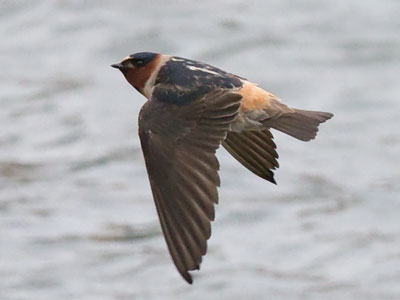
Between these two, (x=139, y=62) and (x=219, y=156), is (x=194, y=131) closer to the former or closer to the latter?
(x=139, y=62)

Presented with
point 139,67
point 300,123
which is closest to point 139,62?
point 139,67

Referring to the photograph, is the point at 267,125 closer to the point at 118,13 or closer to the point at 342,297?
the point at 342,297

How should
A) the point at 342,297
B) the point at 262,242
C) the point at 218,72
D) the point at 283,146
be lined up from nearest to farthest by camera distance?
the point at 218,72 → the point at 342,297 → the point at 262,242 → the point at 283,146

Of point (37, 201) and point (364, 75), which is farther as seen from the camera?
point (364, 75)

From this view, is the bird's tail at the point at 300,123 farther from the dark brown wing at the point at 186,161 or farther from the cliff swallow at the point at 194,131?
the dark brown wing at the point at 186,161

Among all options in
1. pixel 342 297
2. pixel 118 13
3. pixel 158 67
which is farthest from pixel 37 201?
pixel 158 67

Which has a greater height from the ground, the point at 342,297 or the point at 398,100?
the point at 398,100

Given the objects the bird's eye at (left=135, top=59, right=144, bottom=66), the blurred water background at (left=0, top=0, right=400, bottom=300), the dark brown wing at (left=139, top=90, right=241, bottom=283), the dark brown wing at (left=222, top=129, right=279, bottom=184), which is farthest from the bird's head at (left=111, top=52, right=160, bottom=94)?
the blurred water background at (left=0, top=0, right=400, bottom=300)
